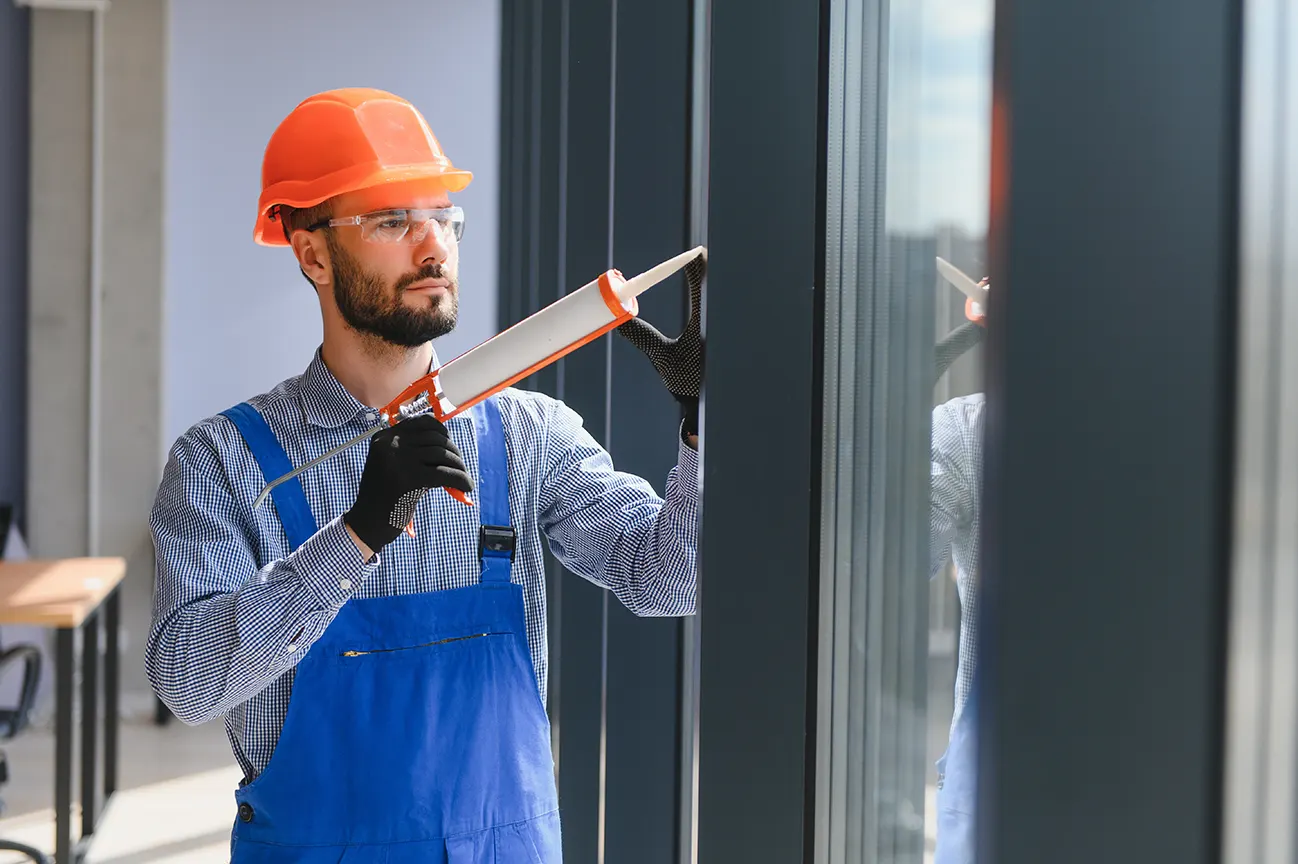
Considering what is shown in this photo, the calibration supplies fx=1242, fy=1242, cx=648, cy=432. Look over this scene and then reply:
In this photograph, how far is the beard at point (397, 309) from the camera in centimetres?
158

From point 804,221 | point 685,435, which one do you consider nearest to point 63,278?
point 685,435

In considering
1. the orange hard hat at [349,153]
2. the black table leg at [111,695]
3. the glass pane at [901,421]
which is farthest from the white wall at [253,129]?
the glass pane at [901,421]

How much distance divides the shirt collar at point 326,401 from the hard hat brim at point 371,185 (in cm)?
21

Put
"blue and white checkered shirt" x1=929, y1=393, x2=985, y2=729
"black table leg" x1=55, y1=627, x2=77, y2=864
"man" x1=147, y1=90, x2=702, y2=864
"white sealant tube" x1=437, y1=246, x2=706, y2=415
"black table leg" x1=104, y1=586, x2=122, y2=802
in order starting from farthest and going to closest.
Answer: "black table leg" x1=104, y1=586, x2=122, y2=802, "black table leg" x1=55, y1=627, x2=77, y2=864, "man" x1=147, y1=90, x2=702, y2=864, "white sealant tube" x1=437, y1=246, x2=706, y2=415, "blue and white checkered shirt" x1=929, y1=393, x2=985, y2=729

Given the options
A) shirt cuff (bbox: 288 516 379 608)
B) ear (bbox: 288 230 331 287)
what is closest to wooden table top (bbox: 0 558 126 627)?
ear (bbox: 288 230 331 287)

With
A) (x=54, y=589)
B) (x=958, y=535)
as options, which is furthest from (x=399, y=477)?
(x=54, y=589)

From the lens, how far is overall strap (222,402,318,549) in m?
1.50

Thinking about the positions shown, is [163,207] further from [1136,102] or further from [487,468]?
[1136,102]

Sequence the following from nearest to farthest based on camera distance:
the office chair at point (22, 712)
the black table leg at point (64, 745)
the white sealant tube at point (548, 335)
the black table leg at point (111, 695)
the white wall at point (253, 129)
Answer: the white sealant tube at point (548, 335) < the black table leg at point (64, 745) < the office chair at point (22, 712) < the black table leg at point (111, 695) < the white wall at point (253, 129)

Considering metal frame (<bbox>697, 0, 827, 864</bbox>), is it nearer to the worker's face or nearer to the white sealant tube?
the white sealant tube

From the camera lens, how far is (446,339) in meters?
5.38

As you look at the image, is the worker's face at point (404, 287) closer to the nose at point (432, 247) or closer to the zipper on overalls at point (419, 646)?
the nose at point (432, 247)

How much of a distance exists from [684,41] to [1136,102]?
127 cm

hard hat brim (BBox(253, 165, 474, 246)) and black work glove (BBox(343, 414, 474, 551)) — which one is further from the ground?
hard hat brim (BBox(253, 165, 474, 246))
